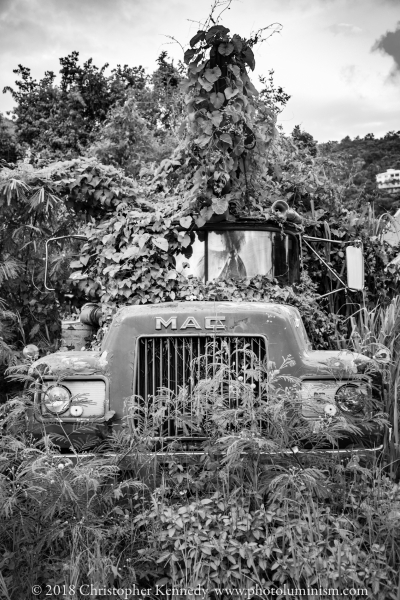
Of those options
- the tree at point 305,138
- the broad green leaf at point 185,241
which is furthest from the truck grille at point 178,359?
the tree at point 305,138

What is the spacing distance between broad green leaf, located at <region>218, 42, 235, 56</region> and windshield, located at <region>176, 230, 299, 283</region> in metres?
1.54

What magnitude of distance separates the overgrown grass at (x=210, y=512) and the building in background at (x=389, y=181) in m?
18.2

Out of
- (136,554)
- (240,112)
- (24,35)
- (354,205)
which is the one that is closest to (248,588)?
(136,554)

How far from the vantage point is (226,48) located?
17.5 feet

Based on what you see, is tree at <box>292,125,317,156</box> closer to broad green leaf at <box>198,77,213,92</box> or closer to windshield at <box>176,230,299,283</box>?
broad green leaf at <box>198,77,213,92</box>

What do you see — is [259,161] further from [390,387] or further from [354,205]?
[354,205]

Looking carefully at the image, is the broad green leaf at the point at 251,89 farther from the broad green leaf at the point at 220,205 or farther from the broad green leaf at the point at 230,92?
the broad green leaf at the point at 220,205

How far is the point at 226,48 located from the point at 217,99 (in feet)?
1.41

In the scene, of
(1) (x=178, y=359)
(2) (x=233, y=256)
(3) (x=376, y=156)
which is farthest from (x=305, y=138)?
(3) (x=376, y=156)

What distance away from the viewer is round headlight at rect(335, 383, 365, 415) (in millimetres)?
3832

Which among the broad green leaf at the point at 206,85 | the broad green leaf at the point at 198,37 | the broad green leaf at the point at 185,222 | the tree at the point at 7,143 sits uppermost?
the tree at the point at 7,143

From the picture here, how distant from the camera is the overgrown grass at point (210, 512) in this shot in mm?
3076

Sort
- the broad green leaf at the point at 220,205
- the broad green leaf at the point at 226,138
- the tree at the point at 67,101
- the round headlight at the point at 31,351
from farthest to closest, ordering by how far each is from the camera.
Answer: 1. the tree at the point at 67,101
2. the broad green leaf at the point at 226,138
3. the broad green leaf at the point at 220,205
4. the round headlight at the point at 31,351

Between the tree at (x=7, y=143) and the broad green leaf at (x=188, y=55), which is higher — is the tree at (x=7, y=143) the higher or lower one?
the higher one
